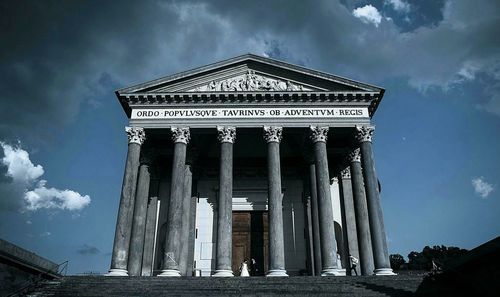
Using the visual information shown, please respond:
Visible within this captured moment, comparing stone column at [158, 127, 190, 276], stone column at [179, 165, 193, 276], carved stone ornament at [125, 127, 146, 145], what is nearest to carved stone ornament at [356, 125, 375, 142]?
stone column at [158, 127, 190, 276]

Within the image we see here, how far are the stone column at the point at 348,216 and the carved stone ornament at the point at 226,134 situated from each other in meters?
8.78

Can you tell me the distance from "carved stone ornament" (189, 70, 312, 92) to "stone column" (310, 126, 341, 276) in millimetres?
Answer: 3034

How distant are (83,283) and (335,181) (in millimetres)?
18159

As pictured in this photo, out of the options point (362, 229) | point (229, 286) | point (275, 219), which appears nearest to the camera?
point (229, 286)

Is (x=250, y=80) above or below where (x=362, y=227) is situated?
above

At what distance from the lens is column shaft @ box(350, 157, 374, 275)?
2202 centimetres

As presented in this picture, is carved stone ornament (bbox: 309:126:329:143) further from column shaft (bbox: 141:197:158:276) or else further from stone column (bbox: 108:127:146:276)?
column shaft (bbox: 141:197:158:276)

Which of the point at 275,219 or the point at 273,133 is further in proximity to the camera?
the point at 273,133

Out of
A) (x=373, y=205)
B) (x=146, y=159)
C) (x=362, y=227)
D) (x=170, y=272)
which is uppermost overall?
(x=146, y=159)

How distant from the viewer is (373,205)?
2170 centimetres

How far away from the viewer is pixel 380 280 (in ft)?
58.3

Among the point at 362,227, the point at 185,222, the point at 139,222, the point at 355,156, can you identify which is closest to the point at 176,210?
the point at 185,222

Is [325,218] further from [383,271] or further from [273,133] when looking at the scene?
[273,133]

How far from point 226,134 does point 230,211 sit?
4.57m
